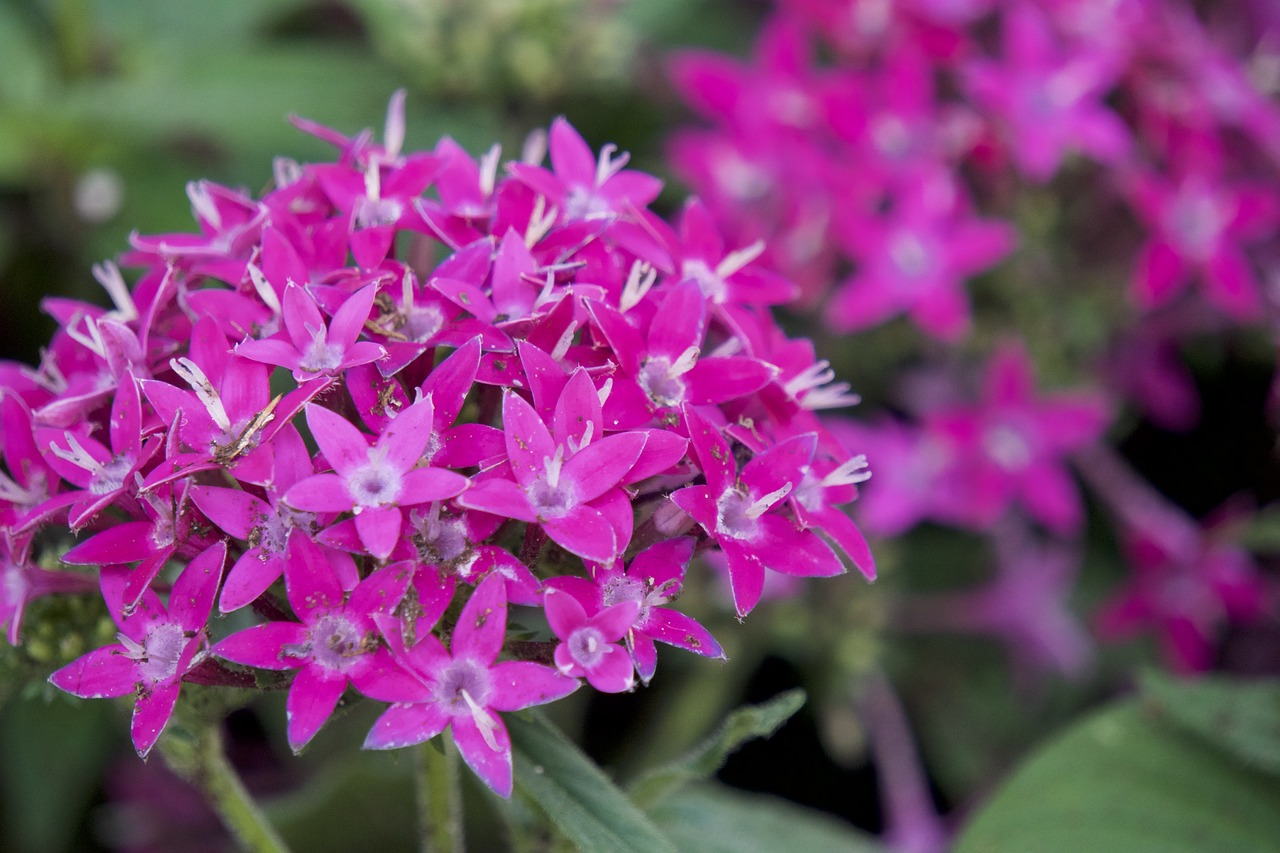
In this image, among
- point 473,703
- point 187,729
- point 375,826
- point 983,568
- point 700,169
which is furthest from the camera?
point 983,568

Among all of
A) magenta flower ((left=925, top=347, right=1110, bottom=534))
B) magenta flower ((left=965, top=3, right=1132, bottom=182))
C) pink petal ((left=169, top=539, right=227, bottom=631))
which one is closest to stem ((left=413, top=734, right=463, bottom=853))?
pink petal ((left=169, top=539, right=227, bottom=631))

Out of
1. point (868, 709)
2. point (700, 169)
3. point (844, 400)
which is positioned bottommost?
point (868, 709)

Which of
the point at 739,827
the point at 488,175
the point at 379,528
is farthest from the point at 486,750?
the point at 739,827

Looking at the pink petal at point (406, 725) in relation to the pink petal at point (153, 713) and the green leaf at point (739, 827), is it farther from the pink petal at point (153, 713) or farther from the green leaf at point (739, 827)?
the green leaf at point (739, 827)

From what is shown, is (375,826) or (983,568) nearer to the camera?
(375,826)

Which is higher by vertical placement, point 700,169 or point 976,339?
point 700,169

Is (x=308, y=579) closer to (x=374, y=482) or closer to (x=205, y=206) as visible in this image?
(x=374, y=482)

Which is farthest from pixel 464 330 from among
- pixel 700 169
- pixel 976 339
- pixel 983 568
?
pixel 983 568

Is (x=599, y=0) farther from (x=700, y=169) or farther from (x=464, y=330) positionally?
(x=464, y=330)

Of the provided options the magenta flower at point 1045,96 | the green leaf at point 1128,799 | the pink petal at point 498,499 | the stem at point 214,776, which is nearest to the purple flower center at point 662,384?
the pink petal at point 498,499
